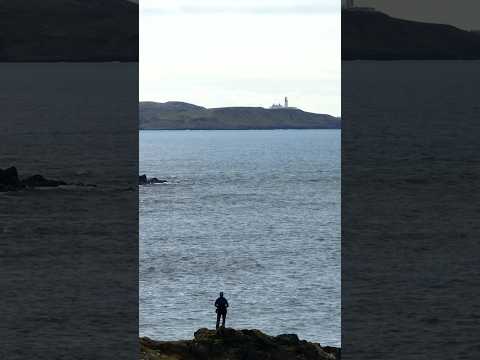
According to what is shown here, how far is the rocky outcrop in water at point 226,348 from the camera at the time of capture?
37031 mm

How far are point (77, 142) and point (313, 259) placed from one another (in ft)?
147

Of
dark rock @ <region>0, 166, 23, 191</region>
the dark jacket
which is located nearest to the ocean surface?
dark rock @ <region>0, 166, 23, 191</region>

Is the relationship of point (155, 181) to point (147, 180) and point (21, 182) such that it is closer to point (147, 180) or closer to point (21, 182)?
point (147, 180)

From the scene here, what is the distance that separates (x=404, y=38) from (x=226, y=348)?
140540 millimetres

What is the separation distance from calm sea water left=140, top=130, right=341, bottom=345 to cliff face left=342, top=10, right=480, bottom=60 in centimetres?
2007

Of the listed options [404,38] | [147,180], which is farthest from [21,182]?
[404,38]

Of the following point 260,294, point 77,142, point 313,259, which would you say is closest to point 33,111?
point 77,142

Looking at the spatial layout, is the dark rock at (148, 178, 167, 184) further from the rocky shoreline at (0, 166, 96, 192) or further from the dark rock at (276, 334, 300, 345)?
the dark rock at (276, 334, 300, 345)

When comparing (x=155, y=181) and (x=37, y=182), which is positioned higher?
(x=37, y=182)

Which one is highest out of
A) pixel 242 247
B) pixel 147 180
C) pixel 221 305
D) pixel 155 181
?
pixel 221 305

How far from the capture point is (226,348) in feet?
122

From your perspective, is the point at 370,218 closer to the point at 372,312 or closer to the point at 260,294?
the point at 260,294

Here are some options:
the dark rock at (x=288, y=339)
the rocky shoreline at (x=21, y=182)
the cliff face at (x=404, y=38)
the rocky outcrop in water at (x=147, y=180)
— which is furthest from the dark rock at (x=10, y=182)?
the cliff face at (x=404, y=38)

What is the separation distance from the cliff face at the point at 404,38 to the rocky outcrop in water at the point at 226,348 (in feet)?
405
